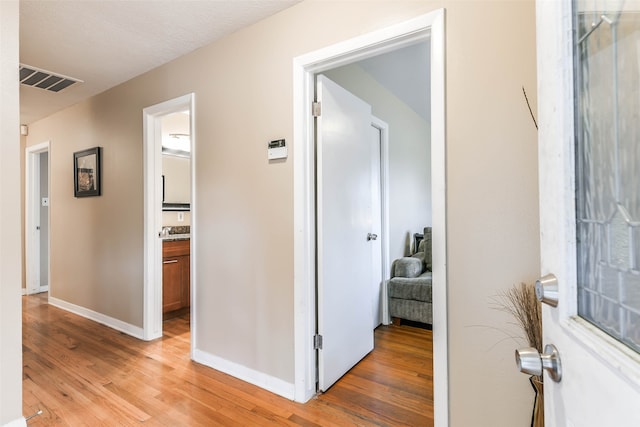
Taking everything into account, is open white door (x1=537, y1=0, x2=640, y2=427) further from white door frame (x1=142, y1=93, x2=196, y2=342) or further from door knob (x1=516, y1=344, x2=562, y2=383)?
white door frame (x1=142, y1=93, x2=196, y2=342)

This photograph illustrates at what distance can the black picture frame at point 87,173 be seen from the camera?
339 centimetres

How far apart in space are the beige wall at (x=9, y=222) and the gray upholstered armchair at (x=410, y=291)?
9.26 feet

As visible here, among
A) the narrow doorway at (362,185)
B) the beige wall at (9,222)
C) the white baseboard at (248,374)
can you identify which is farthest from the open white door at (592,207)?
the beige wall at (9,222)

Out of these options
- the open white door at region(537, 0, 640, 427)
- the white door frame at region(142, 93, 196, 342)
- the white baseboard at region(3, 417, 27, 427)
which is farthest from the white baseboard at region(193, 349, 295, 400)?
the open white door at region(537, 0, 640, 427)

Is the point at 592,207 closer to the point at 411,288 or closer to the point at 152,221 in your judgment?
the point at 411,288

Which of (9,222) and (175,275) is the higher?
(9,222)

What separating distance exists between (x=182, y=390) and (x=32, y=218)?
423 centimetres

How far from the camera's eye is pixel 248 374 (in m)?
2.22

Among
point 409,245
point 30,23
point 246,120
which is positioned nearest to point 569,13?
point 246,120

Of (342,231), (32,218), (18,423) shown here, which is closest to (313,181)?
(342,231)

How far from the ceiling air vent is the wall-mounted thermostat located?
2347mm

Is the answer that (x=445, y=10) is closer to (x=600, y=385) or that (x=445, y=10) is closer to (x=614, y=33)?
(x=614, y=33)

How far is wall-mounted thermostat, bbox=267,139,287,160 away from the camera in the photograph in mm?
2043

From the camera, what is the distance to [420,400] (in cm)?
198
